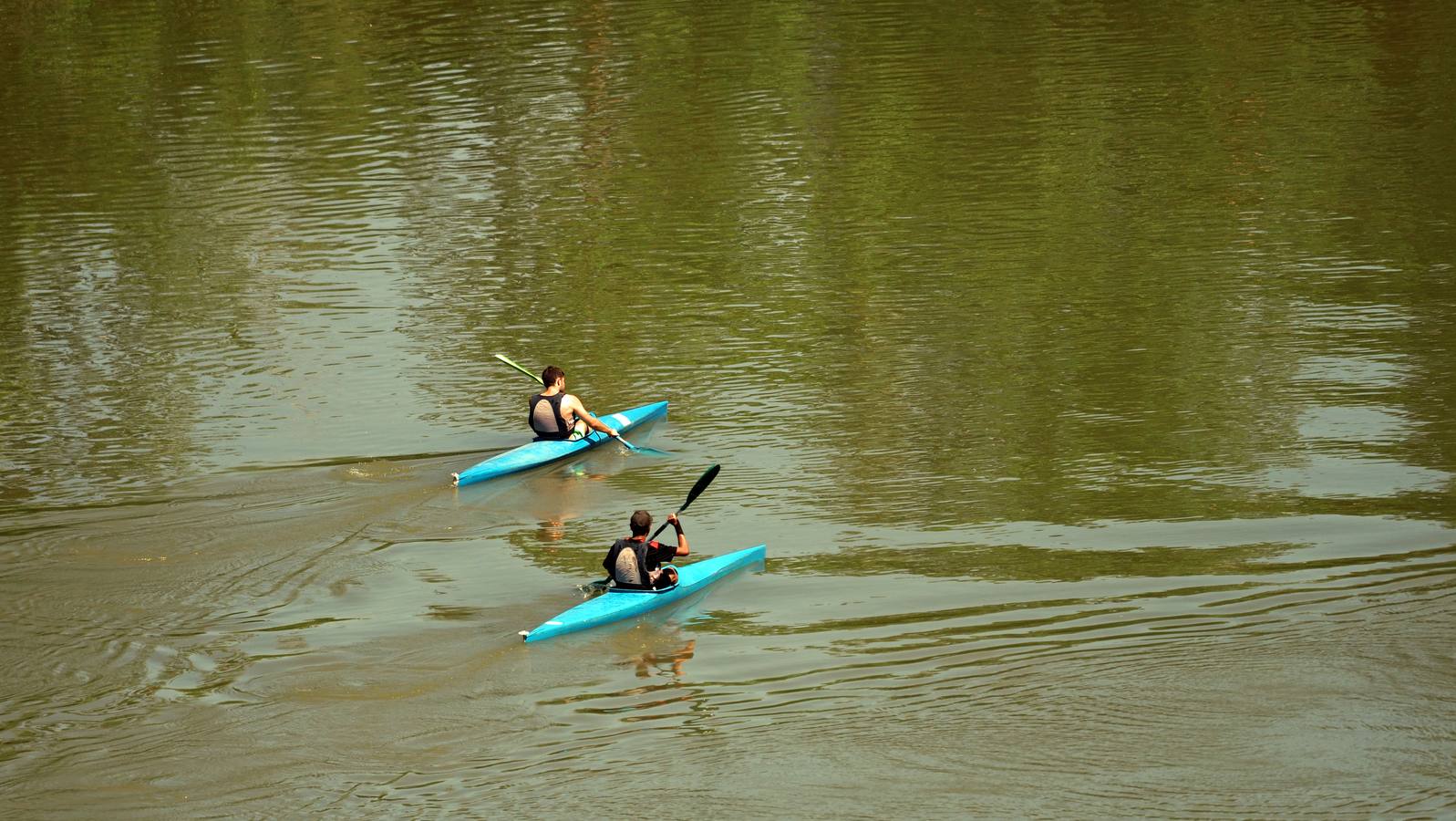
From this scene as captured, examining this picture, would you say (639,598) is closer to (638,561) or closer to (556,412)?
(638,561)

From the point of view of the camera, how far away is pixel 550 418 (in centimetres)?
1547

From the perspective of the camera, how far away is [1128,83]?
98.7 ft

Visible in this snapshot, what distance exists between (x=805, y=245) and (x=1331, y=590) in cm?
1161

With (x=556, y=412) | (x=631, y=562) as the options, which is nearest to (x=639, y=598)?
(x=631, y=562)

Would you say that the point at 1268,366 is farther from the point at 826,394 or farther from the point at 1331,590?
the point at 1331,590

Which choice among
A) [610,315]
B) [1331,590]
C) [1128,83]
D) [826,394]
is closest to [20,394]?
[610,315]

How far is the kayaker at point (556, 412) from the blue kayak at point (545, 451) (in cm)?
11

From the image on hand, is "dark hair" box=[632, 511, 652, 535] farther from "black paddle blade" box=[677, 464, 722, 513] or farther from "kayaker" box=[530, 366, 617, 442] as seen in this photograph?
"kayaker" box=[530, 366, 617, 442]

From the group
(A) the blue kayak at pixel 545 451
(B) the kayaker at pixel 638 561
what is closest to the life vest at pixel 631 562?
(B) the kayaker at pixel 638 561

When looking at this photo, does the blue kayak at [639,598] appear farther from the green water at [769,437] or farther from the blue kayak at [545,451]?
the blue kayak at [545,451]

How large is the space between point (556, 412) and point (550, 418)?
9 centimetres

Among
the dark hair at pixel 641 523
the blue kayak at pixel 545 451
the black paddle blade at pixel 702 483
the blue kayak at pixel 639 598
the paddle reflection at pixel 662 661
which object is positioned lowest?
the paddle reflection at pixel 662 661

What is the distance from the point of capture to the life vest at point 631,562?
1220 cm

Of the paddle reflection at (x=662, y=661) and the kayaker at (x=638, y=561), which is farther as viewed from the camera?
the kayaker at (x=638, y=561)
